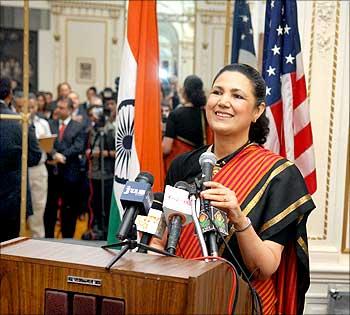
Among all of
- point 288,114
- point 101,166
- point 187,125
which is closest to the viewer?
point 288,114

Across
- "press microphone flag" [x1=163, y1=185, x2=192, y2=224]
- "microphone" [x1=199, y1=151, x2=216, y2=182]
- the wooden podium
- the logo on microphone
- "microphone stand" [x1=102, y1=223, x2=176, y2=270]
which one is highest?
"microphone" [x1=199, y1=151, x2=216, y2=182]

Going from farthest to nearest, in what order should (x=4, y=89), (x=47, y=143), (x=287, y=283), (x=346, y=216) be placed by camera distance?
(x=47, y=143), (x=4, y=89), (x=346, y=216), (x=287, y=283)

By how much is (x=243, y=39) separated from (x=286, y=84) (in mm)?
678

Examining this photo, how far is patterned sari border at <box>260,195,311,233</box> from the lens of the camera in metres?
1.65

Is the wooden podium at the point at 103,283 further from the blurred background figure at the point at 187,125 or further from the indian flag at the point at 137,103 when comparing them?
the blurred background figure at the point at 187,125

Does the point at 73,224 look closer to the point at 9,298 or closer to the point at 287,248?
the point at 287,248

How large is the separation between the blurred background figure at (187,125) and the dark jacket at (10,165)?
1.03 meters

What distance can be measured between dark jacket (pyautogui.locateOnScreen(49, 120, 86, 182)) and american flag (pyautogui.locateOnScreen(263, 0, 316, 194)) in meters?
2.61

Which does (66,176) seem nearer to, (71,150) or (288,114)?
(71,150)

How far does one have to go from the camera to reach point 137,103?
2.84 metres

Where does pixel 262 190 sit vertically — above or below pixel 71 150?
above

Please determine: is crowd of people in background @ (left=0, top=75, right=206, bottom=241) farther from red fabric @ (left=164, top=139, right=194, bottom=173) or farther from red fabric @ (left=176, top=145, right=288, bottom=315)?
red fabric @ (left=176, top=145, right=288, bottom=315)

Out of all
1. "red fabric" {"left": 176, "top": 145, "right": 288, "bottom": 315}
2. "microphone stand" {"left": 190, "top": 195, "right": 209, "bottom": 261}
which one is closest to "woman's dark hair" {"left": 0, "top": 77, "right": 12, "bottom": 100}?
"red fabric" {"left": 176, "top": 145, "right": 288, "bottom": 315}

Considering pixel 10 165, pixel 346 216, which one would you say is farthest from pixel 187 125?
pixel 346 216
